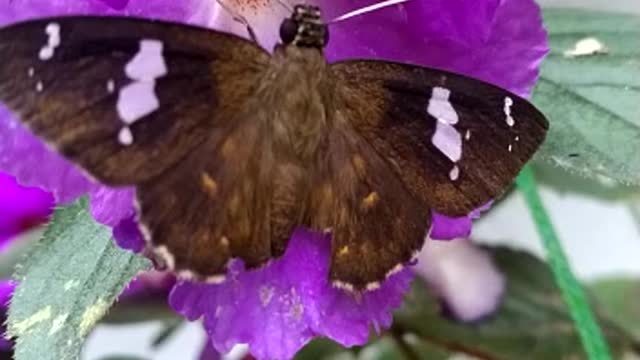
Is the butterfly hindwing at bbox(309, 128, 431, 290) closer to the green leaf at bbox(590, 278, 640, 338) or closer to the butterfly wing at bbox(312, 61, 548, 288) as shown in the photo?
the butterfly wing at bbox(312, 61, 548, 288)

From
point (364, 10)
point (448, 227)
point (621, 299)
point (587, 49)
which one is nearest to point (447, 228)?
point (448, 227)

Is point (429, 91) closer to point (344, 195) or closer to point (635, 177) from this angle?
point (344, 195)

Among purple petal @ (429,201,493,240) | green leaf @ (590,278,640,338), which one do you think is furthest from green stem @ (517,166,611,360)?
green leaf @ (590,278,640,338)

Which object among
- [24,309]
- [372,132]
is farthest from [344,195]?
[24,309]

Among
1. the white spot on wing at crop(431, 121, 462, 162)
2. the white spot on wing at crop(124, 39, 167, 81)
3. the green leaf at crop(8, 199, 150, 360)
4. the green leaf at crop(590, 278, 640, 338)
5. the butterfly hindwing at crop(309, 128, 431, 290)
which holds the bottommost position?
the green leaf at crop(590, 278, 640, 338)

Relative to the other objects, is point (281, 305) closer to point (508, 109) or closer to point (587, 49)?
point (508, 109)

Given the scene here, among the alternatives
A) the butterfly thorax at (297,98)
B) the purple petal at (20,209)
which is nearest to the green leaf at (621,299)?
the purple petal at (20,209)
